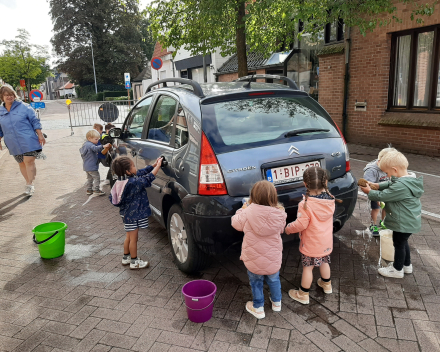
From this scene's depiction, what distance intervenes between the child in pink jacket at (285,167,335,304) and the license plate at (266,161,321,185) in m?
0.23

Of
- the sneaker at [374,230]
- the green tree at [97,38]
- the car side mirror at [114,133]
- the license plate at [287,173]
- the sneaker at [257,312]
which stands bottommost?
the sneaker at [257,312]

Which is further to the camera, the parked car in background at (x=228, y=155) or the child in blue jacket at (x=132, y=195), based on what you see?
the child in blue jacket at (x=132, y=195)

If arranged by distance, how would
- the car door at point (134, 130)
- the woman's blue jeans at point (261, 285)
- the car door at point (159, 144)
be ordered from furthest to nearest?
the car door at point (134, 130) → the car door at point (159, 144) → the woman's blue jeans at point (261, 285)

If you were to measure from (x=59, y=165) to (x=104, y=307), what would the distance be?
8203 mm

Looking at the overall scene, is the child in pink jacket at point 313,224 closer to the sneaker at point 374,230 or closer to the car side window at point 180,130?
the car side window at point 180,130

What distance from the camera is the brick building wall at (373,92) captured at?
357 inches

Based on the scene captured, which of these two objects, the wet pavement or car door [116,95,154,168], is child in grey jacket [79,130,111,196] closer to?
car door [116,95,154,168]

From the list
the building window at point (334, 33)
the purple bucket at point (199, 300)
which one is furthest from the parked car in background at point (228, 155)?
the building window at point (334, 33)

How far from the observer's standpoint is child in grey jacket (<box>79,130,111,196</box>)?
6754 millimetres

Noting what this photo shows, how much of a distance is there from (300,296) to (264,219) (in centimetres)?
87

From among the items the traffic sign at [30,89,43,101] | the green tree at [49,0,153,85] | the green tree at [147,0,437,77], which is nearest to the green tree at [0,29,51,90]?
the green tree at [49,0,153,85]

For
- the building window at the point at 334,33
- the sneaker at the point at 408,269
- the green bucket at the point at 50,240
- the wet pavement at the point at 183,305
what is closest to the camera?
the wet pavement at the point at 183,305

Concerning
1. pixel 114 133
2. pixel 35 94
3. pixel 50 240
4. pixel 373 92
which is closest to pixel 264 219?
pixel 50 240

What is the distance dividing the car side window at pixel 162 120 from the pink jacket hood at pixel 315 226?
5.30ft
